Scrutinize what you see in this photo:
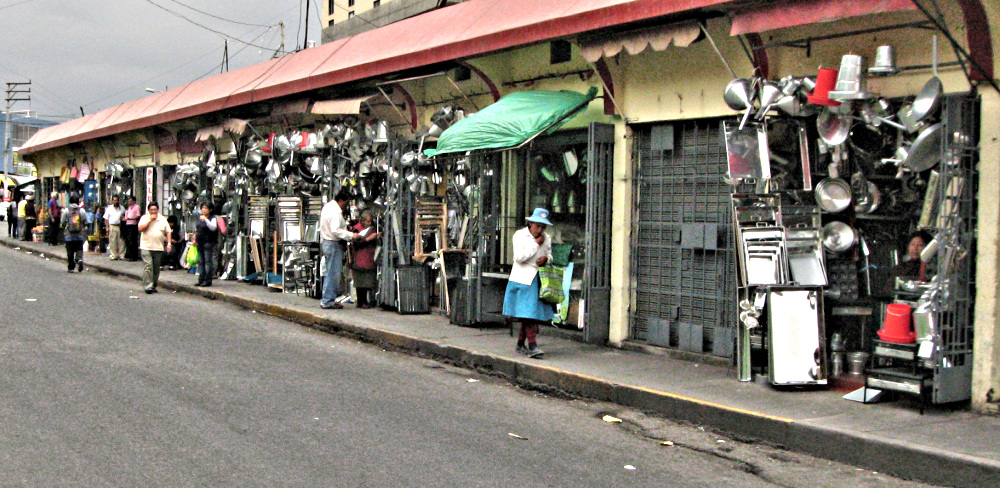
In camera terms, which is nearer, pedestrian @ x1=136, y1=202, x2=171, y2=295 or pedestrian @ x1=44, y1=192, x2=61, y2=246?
pedestrian @ x1=136, y1=202, x2=171, y2=295

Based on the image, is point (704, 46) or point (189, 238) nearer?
point (704, 46)

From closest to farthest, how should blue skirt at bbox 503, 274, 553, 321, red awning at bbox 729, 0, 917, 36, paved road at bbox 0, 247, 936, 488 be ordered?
1. paved road at bbox 0, 247, 936, 488
2. red awning at bbox 729, 0, 917, 36
3. blue skirt at bbox 503, 274, 553, 321

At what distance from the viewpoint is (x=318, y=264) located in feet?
54.0

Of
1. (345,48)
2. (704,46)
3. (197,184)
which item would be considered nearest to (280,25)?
(197,184)

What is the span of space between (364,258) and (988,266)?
375 inches

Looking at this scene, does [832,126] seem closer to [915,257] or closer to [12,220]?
[915,257]

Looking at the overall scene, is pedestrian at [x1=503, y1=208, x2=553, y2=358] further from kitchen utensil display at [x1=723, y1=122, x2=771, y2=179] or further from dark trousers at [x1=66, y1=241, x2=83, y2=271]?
dark trousers at [x1=66, y1=241, x2=83, y2=271]

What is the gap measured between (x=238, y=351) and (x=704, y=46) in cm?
631

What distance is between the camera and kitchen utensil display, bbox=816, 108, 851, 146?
8.20 metres

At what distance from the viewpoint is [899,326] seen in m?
7.52

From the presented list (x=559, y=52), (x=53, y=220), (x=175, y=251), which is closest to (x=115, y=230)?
(x=175, y=251)

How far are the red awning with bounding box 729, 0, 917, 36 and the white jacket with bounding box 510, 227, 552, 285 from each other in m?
3.17

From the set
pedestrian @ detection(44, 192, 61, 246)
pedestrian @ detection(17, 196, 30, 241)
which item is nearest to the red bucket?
pedestrian @ detection(44, 192, 61, 246)

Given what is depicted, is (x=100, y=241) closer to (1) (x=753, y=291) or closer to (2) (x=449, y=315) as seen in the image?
(2) (x=449, y=315)
